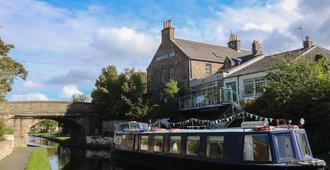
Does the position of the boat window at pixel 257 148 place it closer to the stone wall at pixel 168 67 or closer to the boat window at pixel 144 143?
the boat window at pixel 144 143

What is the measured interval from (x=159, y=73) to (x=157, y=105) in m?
5.59

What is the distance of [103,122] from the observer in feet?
146

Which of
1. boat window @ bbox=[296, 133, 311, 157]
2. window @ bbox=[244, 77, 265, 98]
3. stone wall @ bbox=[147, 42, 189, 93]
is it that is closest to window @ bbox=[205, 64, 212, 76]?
stone wall @ bbox=[147, 42, 189, 93]

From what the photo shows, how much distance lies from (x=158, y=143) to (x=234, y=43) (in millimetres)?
26520

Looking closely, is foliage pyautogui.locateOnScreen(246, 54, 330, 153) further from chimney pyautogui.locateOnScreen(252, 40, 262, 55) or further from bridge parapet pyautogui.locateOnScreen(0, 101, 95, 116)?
bridge parapet pyautogui.locateOnScreen(0, 101, 95, 116)

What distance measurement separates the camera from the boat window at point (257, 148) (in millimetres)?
13539

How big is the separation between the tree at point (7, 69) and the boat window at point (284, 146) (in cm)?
1303

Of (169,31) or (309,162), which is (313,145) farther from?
(169,31)

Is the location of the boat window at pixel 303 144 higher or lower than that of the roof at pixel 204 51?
lower

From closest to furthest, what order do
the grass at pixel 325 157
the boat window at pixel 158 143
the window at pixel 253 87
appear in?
the grass at pixel 325 157, the boat window at pixel 158 143, the window at pixel 253 87

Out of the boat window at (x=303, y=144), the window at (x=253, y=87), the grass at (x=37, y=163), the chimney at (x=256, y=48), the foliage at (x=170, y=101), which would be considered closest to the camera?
→ the boat window at (x=303, y=144)

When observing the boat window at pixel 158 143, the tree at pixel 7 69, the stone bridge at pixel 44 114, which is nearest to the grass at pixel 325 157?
the boat window at pixel 158 143

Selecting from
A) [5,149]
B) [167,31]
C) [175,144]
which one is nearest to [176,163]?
[175,144]

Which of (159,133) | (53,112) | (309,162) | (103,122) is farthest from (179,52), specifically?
(309,162)
